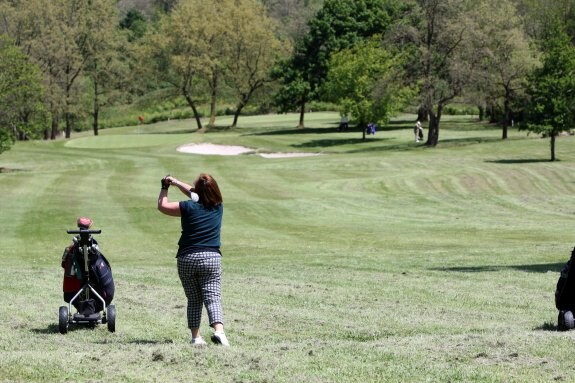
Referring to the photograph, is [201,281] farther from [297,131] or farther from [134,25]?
[134,25]

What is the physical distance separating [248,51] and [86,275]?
283 feet

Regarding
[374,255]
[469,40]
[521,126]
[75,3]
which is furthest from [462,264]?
[75,3]

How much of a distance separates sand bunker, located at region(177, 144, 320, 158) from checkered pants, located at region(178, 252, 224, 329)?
60.5 metres

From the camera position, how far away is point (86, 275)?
489 inches

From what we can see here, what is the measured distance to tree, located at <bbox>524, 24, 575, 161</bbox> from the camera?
5688 centimetres

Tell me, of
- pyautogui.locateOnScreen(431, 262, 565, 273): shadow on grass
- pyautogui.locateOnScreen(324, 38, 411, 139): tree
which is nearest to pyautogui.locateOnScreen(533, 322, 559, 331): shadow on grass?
pyautogui.locateOnScreen(431, 262, 565, 273): shadow on grass

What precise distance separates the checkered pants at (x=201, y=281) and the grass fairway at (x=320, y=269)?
591 mm

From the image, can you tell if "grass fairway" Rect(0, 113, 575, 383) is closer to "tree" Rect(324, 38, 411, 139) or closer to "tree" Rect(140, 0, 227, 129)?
"tree" Rect(324, 38, 411, 139)

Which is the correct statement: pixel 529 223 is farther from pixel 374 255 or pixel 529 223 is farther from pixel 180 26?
pixel 180 26

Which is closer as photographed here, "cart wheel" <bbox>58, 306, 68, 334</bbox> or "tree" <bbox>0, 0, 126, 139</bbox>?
"cart wheel" <bbox>58, 306, 68, 334</bbox>

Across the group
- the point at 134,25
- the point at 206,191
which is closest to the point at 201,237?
the point at 206,191

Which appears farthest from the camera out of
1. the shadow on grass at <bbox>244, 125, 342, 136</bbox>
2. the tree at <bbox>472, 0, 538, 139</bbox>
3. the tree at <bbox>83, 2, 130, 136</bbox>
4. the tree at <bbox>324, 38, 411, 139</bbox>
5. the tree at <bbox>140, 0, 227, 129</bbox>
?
the tree at <bbox>83, 2, 130, 136</bbox>

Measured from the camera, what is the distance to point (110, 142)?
8431 cm

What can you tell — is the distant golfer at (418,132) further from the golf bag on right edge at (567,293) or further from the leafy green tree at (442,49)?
the golf bag on right edge at (567,293)
